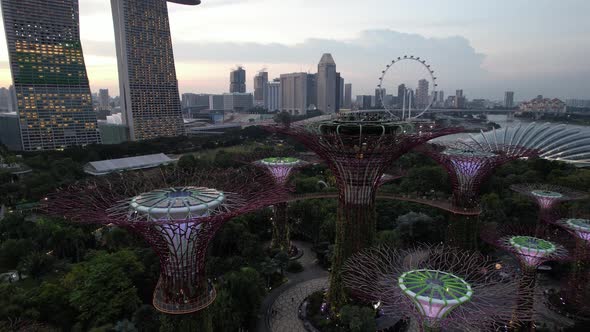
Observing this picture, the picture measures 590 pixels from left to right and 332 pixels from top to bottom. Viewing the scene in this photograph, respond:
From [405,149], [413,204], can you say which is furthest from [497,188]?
[405,149]

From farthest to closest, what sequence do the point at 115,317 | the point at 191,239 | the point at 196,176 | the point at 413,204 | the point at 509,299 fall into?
the point at 413,204
the point at 196,176
the point at 115,317
the point at 191,239
the point at 509,299

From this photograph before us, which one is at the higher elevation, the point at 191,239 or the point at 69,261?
the point at 191,239

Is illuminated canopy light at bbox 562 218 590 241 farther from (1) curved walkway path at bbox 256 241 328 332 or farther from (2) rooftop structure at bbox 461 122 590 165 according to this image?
(2) rooftop structure at bbox 461 122 590 165

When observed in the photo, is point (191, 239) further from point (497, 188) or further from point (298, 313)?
point (497, 188)

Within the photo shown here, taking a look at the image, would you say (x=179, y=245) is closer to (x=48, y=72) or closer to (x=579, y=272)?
(x=579, y=272)

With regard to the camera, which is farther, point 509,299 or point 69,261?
point 69,261

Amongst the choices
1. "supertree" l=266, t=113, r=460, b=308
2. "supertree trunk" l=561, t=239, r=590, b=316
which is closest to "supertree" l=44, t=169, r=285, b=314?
"supertree" l=266, t=113, r=460, b=308

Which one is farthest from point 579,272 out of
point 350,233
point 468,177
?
point 350,233

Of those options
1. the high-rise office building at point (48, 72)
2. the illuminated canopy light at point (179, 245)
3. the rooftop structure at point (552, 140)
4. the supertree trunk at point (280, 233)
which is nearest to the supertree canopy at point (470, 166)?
the supertree trunk at point (280, 233)
